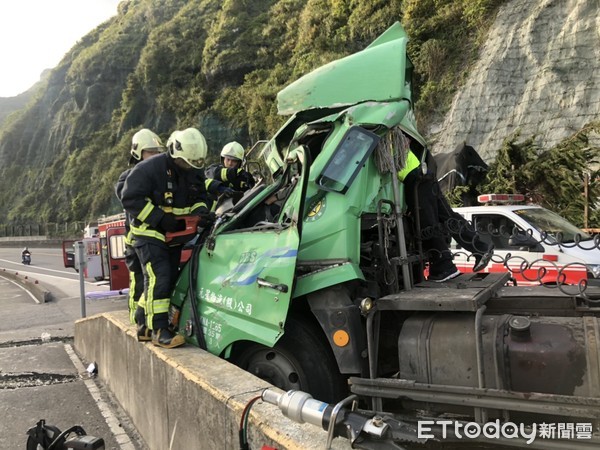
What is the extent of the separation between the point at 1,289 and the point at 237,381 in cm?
1681

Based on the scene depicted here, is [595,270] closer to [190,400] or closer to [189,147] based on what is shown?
[189,147]

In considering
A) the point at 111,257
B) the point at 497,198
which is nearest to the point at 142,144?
the point at 497,198

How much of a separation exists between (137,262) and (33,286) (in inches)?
480

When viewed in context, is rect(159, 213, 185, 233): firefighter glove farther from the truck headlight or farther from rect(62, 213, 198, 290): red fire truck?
rect(62, 213, 198, 290): red fire truck

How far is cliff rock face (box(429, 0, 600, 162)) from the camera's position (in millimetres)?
14055

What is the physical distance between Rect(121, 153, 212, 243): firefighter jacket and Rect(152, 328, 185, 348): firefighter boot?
70 cm

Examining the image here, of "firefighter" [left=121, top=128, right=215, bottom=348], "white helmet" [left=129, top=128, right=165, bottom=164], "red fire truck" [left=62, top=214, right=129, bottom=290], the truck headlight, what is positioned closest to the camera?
"firefighter" [left=121, top=128, right=215, bottom=348]

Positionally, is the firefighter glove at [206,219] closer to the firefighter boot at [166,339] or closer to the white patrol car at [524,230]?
the firefighter boot at [166,339]

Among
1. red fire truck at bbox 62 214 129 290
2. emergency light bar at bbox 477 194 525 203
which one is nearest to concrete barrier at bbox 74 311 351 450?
emergency light bar at bbox 477 194 525 203

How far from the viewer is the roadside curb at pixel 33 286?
41.7 feet

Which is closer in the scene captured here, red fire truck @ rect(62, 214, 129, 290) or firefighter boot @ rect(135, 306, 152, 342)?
firefighter boot @ rect(135, 306, 152, 342)

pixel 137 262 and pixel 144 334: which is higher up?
pixel 137 262

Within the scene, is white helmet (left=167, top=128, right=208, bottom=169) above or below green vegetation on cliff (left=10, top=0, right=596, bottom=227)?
below

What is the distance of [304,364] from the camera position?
3.02 meters
